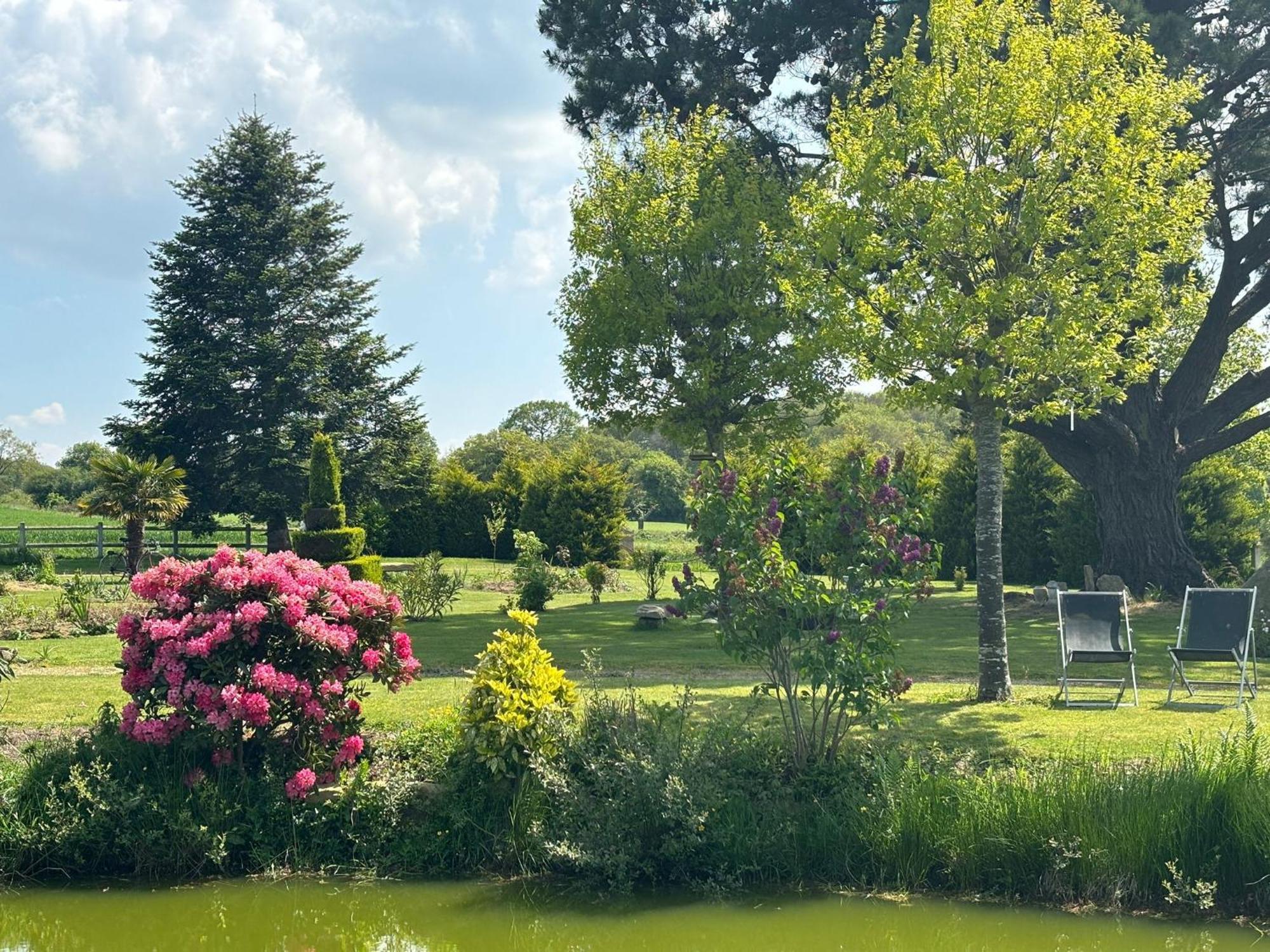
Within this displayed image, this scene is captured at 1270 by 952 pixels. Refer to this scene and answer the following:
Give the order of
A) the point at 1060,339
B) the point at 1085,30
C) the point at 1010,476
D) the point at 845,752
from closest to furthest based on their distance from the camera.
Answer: the point at 845,752 < the point at 1060,339 < the point at 1085,30 < the point at 1010,476

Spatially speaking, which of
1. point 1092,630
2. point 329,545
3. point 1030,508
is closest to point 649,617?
point 1092,630

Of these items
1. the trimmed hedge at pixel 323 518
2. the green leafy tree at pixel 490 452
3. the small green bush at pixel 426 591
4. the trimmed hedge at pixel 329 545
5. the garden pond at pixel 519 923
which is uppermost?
the green leafy tree at pixel 490 452

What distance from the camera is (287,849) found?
690 centimetres

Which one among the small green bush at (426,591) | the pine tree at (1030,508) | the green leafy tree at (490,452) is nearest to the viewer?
the small green bush at (426,591)

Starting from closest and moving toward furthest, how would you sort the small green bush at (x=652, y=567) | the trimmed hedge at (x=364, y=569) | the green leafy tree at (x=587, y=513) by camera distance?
the small green bush at (x=652, y=567) → the trimmed hedge at (x=364, y=569) → the green leafy tree at (x=587, y=513)

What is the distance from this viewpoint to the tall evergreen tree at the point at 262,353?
31.4m

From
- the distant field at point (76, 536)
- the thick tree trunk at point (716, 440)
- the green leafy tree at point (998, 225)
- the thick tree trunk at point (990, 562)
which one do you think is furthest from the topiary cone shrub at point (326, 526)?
the thick tree trunk at point (990, 562)

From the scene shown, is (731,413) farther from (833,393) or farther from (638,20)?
(638,20)

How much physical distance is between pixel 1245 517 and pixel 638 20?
15681 millimetres

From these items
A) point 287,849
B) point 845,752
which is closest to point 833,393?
point 845,752

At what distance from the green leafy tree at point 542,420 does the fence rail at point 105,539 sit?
36110mm

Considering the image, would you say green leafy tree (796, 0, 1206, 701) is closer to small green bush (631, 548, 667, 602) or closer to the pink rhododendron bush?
the pink rhododendron bush

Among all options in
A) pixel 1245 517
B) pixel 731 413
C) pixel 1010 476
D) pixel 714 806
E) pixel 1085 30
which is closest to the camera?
pixel 714 806

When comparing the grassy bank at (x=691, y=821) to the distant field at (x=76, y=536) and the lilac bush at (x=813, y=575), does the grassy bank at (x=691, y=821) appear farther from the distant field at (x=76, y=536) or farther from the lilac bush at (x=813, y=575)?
the distant field at (x=76, y=536)
